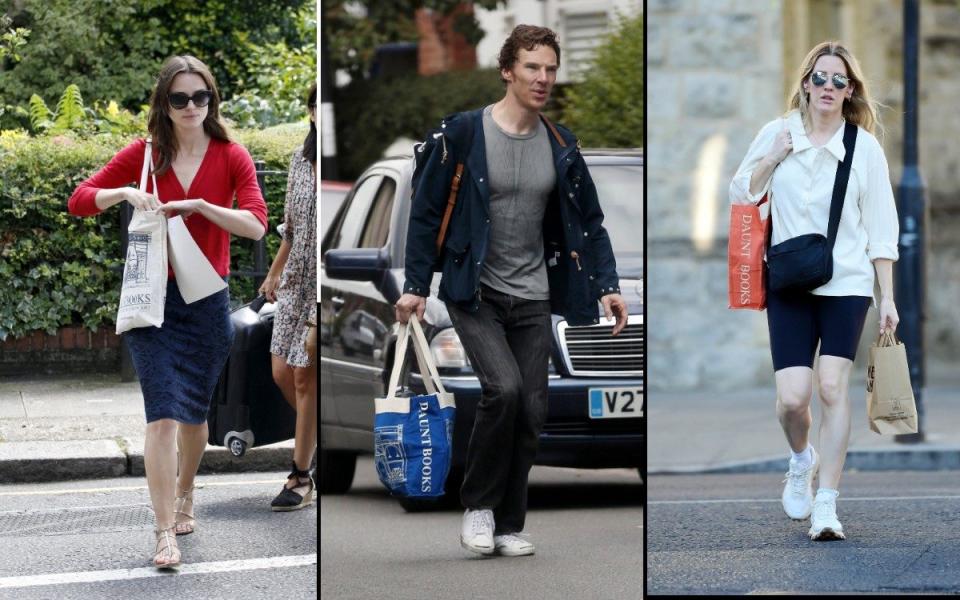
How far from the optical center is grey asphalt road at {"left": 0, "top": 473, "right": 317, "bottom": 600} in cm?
537

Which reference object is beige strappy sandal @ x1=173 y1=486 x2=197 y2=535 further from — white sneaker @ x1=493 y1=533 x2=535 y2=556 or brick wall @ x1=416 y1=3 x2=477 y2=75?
brick wall @ x1=416 y1=3 x2=477 y2=75

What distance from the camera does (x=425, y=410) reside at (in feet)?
16.6

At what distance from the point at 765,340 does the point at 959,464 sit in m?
4.24

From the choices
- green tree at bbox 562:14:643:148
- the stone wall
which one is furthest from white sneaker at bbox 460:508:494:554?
the stone wall

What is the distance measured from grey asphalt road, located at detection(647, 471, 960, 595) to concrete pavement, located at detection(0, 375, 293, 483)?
7.34ft

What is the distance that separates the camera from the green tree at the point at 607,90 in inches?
317

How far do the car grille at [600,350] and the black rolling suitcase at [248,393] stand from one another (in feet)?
5.26

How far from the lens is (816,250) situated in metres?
5.61

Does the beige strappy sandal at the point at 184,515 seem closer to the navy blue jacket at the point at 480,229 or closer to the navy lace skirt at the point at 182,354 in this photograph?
the navy lace skirt at the point at 182,354

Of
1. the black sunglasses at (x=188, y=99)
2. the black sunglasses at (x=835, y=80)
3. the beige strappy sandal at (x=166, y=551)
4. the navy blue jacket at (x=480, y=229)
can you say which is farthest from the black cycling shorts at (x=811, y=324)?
the beige strappy sandal at (x=166, y=551)

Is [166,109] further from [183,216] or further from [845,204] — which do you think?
[845,204]

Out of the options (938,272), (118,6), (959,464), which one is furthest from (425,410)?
(118,6)

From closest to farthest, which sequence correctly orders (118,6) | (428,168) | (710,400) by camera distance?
(428,168) → (710,400) → (118,6)

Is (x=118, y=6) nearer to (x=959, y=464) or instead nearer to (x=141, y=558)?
(x=959, y=464)
